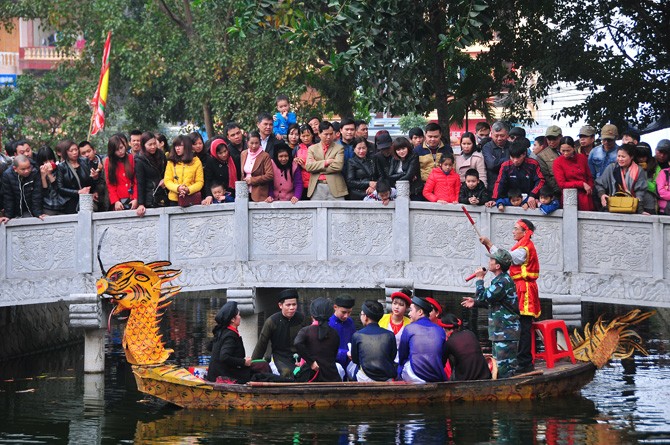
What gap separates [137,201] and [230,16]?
14019 mm

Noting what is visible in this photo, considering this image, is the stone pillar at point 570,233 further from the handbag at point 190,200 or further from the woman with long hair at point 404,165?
the handbag at point 190,200

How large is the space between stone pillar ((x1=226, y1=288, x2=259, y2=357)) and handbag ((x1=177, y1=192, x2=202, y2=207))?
4.31ft

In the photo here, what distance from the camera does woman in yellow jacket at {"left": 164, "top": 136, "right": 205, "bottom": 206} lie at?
18625 mm

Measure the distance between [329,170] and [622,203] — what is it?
394 cm

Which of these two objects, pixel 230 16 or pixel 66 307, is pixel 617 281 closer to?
pixel 66 307

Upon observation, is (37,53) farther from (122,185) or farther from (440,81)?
(122,185)

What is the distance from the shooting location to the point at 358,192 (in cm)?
1898

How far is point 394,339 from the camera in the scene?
52.1 ft

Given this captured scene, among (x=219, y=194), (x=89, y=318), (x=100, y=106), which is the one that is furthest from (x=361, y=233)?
(x=100, y=106)

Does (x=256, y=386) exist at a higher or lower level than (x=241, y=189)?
lower

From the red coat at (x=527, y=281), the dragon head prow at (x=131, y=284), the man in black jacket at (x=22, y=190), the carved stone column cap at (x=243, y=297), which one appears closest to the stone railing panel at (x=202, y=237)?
the carved stone column cap at (x=243, y=297)

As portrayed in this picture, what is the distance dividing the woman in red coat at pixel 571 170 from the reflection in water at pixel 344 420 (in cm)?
259

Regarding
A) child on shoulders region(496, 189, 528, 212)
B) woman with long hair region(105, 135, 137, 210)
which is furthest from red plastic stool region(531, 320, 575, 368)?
woman with long hair region(105, 135, 137, 210)

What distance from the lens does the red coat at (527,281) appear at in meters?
16.5
